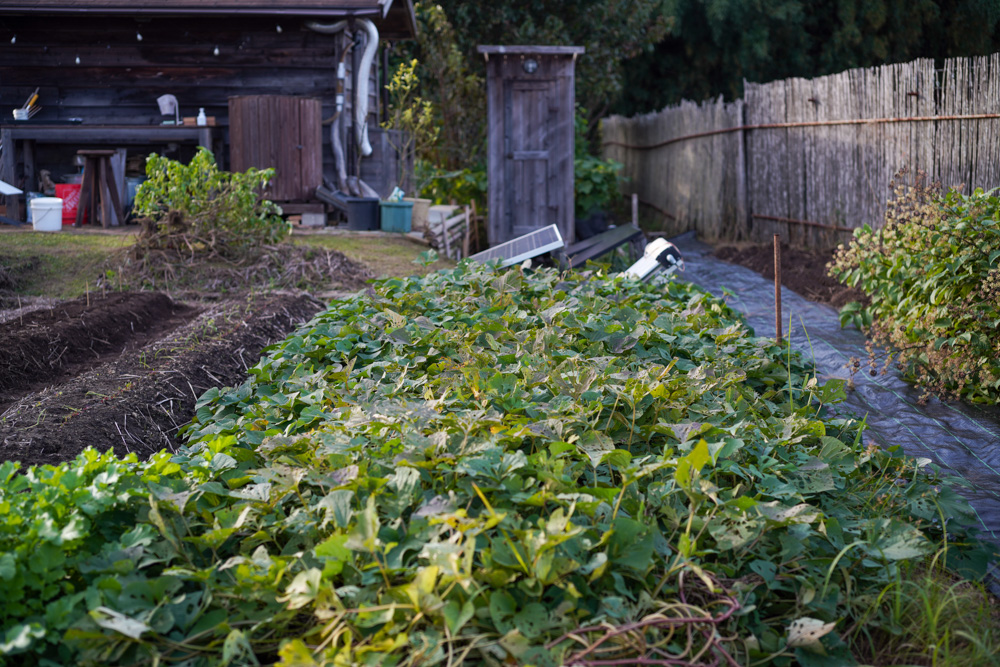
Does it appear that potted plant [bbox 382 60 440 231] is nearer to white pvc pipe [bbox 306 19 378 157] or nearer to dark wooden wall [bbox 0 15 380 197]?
white pvc pipe [bbox 306 19 378 157]

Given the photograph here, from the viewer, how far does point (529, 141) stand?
10.7 meters

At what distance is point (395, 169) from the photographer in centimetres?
1289

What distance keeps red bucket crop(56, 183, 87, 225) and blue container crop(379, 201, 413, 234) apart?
11.3ft

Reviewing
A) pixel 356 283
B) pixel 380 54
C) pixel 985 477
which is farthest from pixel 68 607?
pixel 380 54

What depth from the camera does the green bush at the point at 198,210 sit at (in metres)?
6.89

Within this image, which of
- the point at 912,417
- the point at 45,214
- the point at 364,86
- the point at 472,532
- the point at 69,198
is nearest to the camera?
the point at 472,532

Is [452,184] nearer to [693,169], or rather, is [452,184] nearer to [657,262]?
[693,169]

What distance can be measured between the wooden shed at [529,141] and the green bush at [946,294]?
19.6 feet

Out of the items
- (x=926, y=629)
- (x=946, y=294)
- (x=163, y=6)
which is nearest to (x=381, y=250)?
(x=163, y=6)

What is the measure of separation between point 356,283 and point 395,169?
6439 millimetres

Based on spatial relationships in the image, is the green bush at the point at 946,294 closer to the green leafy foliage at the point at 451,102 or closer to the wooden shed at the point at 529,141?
the wooden shed at the point at 529,141

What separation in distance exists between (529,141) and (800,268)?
3837mm

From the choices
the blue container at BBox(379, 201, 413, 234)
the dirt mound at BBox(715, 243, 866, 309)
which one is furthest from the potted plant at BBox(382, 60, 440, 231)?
the dirt mound at BBox(715, 243, 866, 309)

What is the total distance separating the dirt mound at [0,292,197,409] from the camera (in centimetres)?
413
